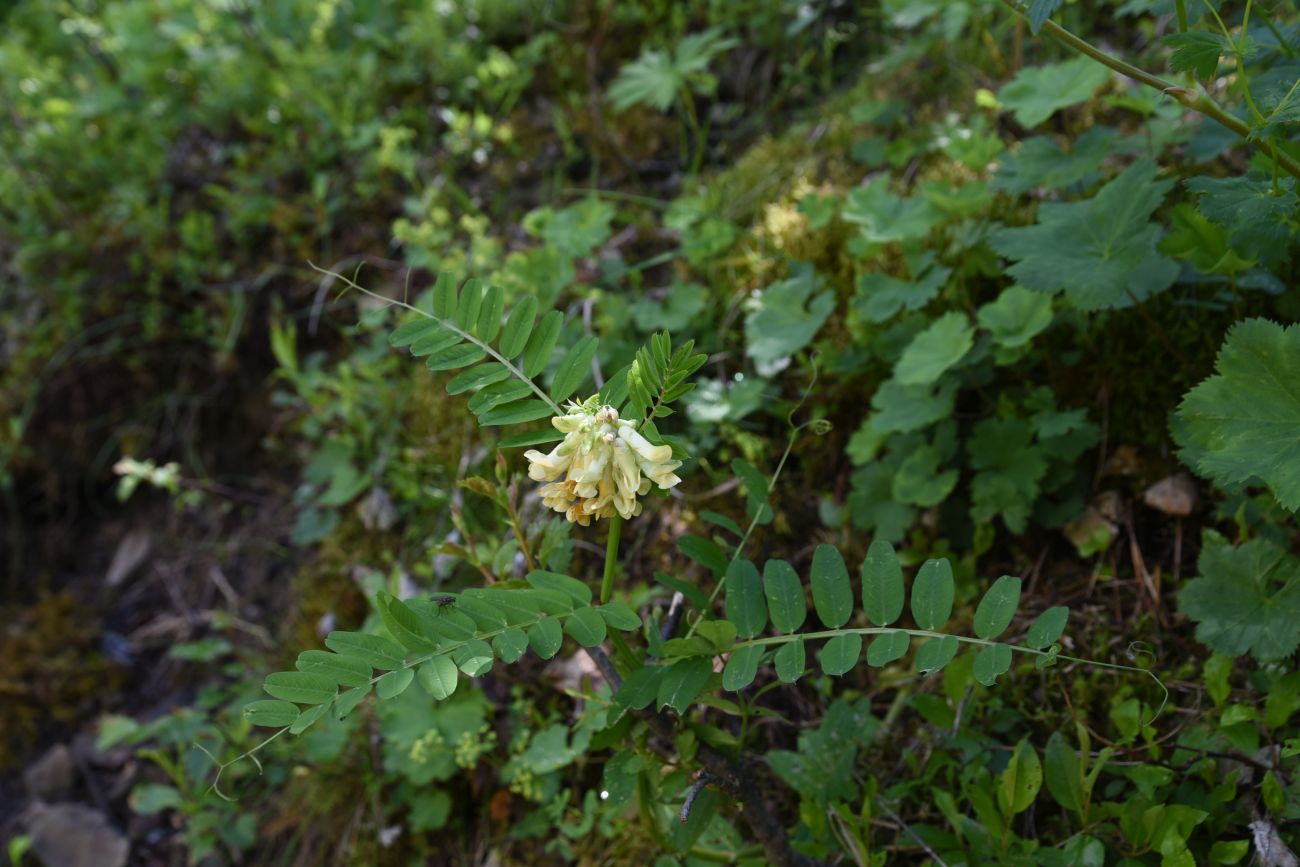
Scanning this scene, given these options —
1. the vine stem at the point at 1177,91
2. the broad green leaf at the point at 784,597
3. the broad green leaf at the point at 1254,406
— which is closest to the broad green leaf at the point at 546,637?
the broad green leaf at the point at 784,597

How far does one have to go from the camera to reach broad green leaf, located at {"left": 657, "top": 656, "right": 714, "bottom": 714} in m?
1.20

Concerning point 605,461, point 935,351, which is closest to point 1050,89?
point 935,351

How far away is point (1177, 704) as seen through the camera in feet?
5.32

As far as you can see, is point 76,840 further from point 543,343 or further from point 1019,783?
point 1019,783

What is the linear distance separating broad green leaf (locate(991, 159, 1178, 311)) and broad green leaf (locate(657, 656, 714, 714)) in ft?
3.18

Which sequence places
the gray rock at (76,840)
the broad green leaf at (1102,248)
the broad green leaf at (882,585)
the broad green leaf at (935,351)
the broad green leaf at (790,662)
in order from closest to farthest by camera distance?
the broad green leaf at (790,662) < the broad green leaf at (882,585) < the broad green leaf at (1102,248) < the broad green leaf at (935,351) < the gray rock at (76,840)

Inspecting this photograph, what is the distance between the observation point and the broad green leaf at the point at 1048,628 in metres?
1.19

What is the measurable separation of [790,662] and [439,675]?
45 cm

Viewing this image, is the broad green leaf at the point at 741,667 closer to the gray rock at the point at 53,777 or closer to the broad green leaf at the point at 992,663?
the broad green leaf at the point at 992,663

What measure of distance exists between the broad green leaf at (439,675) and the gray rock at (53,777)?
2.62 m

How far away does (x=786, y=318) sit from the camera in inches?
87.6

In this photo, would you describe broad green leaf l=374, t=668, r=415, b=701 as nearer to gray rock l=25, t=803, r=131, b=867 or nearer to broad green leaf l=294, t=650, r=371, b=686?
broad green leaf l=294, t=650, r=371, b=686

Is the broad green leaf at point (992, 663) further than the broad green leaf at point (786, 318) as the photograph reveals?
No

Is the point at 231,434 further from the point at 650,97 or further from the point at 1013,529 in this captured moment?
the point at 1013,529
